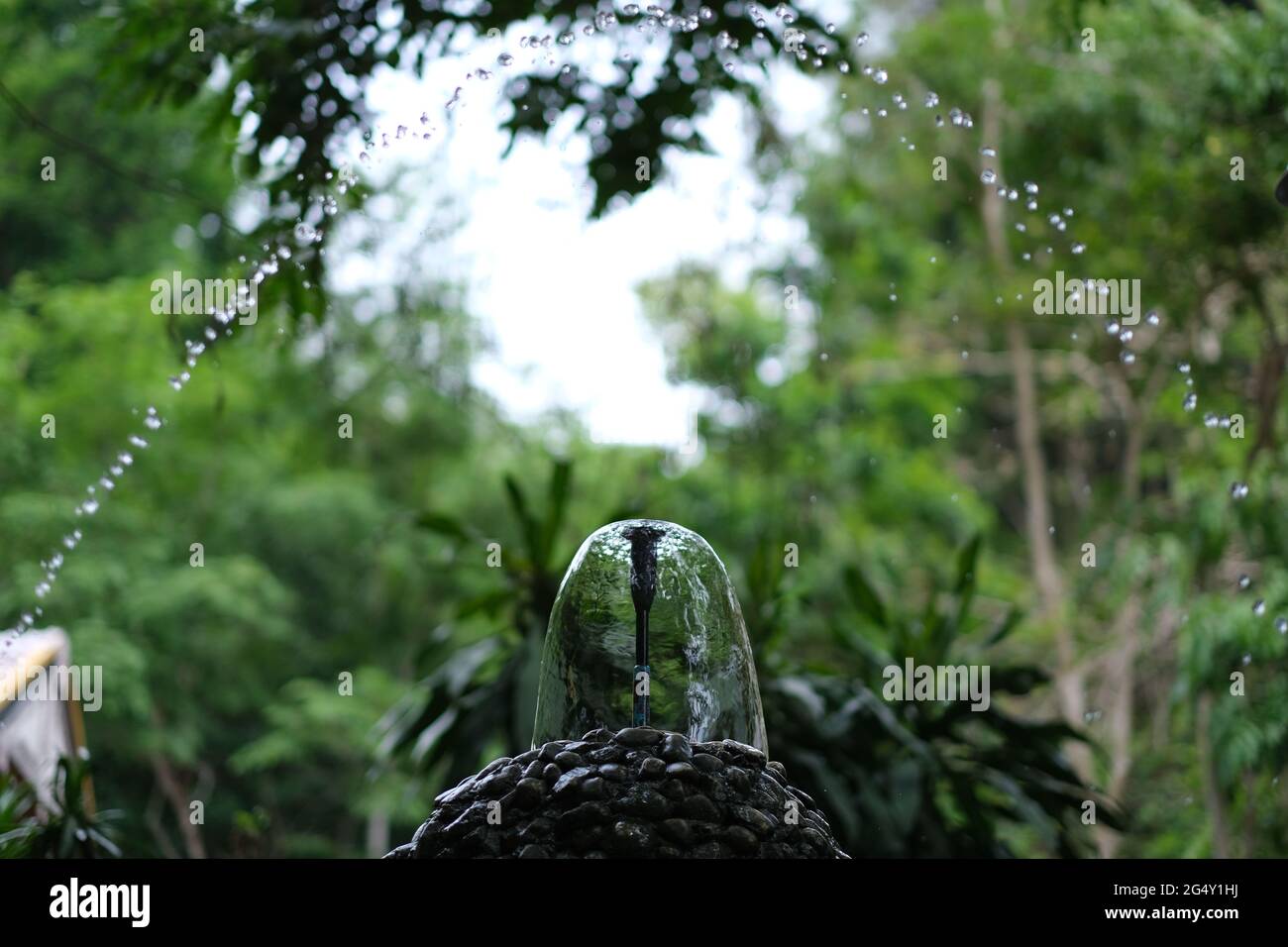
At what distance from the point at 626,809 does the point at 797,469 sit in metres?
5.98

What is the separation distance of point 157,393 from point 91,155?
5.07 meters

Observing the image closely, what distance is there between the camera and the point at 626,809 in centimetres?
132

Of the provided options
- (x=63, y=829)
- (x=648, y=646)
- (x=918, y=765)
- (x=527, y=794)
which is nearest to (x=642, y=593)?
(x=648, y=646)

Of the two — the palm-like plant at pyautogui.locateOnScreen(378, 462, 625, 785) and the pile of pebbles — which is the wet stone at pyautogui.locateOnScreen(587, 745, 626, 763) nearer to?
the pile of pebbles

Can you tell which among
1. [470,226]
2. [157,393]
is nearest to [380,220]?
[470,226]

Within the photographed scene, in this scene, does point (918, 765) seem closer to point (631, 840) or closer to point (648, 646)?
point (648, 646)

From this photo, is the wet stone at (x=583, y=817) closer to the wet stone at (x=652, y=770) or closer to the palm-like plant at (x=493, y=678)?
the wet stone at (x=652, y=770)

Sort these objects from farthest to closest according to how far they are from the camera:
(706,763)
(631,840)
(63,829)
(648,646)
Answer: (63,829) → (648,646) → (706,763) → (631,840)

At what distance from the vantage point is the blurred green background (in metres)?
3.18

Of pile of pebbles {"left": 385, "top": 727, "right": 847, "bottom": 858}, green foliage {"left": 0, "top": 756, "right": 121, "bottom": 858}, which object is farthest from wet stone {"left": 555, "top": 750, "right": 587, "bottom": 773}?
green foliage {"left": 0, "top": 756, "right": 121, "bottom": 858}

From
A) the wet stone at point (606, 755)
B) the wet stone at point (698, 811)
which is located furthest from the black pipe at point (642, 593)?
the wet stone at point (698, 811)
